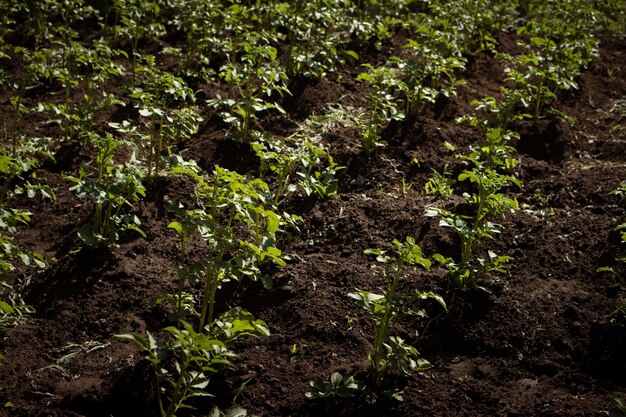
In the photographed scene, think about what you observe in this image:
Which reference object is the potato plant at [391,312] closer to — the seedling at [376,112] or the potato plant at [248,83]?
the seedling at [376,112]

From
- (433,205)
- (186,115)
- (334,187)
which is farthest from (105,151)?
(433,205)

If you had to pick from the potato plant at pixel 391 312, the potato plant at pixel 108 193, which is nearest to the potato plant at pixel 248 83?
the potato plant at pixel 108 193

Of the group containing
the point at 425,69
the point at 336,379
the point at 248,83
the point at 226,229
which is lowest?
the point at 336,379

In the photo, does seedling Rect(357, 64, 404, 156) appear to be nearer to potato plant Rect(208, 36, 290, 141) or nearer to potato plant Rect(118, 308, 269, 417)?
potato plant Rect(208, 36, 290, 141)

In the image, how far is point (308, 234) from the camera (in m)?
4.09

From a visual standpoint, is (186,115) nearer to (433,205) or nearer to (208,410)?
(433,205)

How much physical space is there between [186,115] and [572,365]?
254 centimetres

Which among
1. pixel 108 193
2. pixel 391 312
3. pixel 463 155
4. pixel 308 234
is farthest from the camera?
pixel 463 155

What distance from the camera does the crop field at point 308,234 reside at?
3018mm

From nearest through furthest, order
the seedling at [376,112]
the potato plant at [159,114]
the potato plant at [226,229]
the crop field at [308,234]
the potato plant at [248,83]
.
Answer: the potato plant at [226,229] < the crop field at [308,234] < the potato plant at [159,114] < the potato plant at [248,83] < the seedling at [376,112]

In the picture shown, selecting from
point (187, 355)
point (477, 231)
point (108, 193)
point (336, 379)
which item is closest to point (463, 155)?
point (477, 231)

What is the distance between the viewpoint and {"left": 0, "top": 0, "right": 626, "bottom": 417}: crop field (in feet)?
9.90

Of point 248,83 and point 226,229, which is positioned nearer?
point 226,229

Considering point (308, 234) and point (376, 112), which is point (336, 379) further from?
point (376, 112)
